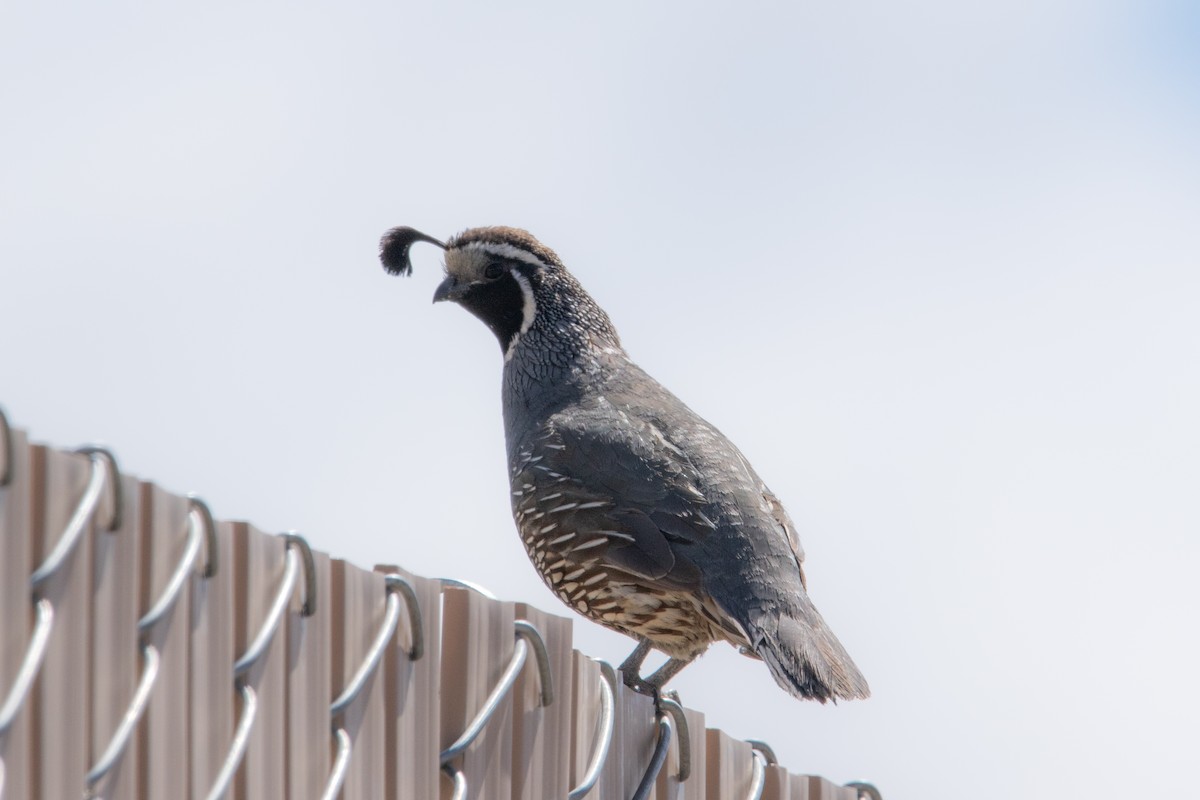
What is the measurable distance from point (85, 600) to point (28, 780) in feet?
0.61

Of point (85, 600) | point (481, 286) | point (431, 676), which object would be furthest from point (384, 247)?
point (85, 600)

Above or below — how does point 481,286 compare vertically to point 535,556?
above

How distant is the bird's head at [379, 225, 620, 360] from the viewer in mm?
6770

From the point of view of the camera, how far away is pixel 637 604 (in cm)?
539

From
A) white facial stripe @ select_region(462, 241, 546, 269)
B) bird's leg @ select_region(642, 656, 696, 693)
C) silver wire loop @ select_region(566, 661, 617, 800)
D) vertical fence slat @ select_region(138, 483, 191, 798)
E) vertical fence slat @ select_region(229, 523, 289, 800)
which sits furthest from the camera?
white facial stripe @ select_region(462, 241, 546, 269)

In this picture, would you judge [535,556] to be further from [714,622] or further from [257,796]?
[257,796]

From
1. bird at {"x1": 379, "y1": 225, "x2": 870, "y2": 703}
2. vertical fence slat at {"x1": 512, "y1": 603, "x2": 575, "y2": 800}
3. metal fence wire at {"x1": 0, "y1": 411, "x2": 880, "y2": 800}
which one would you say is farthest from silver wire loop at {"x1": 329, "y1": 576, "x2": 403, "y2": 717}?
bird at {"x1": 379, "y1": 225, "x2": 870, "y2": 703}

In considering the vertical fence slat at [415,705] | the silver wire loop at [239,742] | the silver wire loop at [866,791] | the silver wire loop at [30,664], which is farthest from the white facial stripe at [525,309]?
the silver wire loop at [30,664]

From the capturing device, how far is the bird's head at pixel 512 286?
22.2 ft

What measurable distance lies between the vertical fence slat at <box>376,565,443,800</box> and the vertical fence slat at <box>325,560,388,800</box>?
0.07 ft

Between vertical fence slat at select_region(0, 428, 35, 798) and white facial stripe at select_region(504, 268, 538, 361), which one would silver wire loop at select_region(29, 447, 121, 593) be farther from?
white facial stripe at select_region(504, 268, 538, 361)

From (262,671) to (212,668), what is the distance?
0.09m

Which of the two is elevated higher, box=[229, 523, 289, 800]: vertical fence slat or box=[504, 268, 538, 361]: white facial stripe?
box=[504, 268, 538, 361]: white facial stripe

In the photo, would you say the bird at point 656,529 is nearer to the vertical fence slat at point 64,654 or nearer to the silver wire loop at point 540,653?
the silver wire loop at point 540,653
